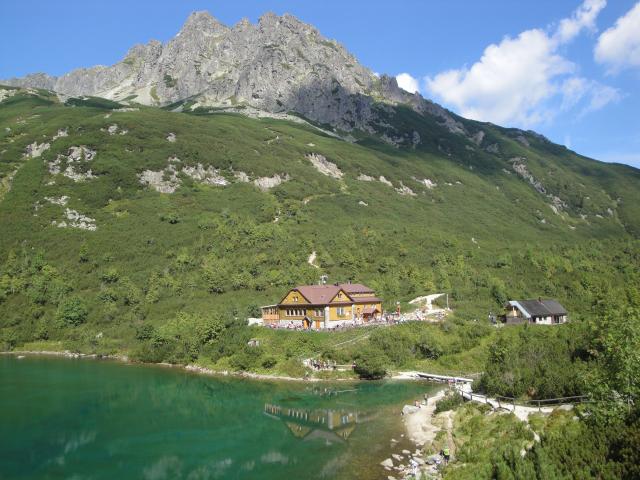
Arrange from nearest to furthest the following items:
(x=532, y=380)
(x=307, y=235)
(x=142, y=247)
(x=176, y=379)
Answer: (x=532, y=380), (x=176, y=379), (x=142, y=247), (x=307, y=235)

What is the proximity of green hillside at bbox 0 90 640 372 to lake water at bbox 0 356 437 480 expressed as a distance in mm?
18547

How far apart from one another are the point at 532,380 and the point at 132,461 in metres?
27.3

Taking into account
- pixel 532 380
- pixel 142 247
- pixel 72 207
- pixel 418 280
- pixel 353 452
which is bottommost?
pixel 353 452

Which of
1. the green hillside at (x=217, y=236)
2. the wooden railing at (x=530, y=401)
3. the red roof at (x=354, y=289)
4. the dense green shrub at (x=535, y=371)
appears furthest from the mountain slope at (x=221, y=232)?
the wooden railing at (x=530, y=401)

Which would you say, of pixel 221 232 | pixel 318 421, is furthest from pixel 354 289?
pixel 221 232

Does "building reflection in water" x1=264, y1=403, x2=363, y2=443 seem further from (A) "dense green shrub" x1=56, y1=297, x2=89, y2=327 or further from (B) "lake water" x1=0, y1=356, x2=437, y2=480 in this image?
(A) "dense green shrub" x1=56, y1=297, x2=89, y2=327

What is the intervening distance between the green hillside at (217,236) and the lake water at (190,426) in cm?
1855

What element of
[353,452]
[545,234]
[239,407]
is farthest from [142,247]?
[545,234]

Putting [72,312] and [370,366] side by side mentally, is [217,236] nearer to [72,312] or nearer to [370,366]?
[72,312]

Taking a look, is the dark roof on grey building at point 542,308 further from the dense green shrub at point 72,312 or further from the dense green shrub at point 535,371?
the dense green shrub at point 72,312

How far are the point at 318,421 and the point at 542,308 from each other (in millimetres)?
43034

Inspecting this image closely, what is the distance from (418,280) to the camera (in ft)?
269

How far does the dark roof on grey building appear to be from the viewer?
67.2 meters

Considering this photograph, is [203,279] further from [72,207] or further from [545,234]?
[545,234]
